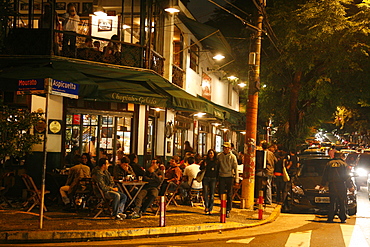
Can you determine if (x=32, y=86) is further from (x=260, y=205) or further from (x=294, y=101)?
(x=294, y=101)

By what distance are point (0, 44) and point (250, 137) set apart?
7.51 metres

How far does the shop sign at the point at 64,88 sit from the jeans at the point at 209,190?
469 cm

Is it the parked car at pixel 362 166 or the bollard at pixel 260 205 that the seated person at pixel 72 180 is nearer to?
the bollard at pixel 260 205

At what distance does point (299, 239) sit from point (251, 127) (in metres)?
5.23

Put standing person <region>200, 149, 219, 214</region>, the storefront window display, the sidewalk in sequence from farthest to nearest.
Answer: the storefront window display
standing person <region>200, 149, 219, 214</region>
the sidewalk

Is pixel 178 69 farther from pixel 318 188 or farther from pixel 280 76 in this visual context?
pixel 318 188

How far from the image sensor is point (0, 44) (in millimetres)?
12883

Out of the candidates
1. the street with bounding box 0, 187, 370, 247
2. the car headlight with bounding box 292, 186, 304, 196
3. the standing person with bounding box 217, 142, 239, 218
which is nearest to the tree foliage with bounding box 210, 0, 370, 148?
the standing person with bounding box 217, 142, 239, 218

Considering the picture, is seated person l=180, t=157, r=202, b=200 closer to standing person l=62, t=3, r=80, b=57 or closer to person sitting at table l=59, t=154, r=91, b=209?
Result: person sitting at table l=59, t=154, r=91, b=209

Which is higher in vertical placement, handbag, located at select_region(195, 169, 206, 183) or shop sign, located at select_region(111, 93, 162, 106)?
shop sign, located at select_region(111, 93, 162, 106)

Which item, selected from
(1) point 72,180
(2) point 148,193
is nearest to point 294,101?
(2) point 148,193

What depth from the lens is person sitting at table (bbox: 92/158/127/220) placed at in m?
11.8

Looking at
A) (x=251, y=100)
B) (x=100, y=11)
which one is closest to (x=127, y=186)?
(x=251, y=100)

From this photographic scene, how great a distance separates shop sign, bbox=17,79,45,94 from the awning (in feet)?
34.5
